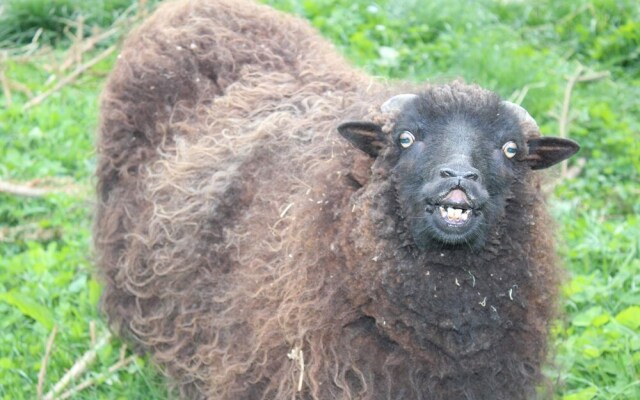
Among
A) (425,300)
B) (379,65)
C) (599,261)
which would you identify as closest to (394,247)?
(425,300)

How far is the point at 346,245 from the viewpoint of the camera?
12.4 feet

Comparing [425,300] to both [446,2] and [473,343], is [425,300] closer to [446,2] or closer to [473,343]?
[473,343]

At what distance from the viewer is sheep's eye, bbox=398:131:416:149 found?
12.1 ft

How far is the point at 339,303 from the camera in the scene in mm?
3805

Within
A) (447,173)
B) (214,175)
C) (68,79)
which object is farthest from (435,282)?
(68,79)

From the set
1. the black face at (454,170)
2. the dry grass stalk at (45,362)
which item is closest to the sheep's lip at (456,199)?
the black face at (454,170)

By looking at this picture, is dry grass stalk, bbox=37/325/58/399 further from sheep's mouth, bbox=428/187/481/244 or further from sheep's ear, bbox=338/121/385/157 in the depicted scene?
sheep's mouth, bbox=428/187/481/244

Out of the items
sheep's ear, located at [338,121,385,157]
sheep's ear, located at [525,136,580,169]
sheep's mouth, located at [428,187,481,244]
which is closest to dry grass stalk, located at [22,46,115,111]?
sheep's ear, located at [338,121,385,157]

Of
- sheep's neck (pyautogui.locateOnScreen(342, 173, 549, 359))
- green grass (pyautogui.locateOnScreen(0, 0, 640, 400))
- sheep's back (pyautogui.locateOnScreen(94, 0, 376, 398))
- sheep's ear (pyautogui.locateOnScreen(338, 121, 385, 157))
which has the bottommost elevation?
green grass (pyautogui.locateOnScreen(0, 0, 640, 400))

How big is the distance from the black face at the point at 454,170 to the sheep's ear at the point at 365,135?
0.08 m

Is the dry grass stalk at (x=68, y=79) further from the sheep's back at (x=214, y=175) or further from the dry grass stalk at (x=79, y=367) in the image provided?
the dry grass stalk at (x=79, y=367)

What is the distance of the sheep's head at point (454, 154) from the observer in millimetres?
3496

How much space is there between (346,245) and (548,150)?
873 millimetres

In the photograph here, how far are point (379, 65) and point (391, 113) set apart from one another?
4.27 meters
